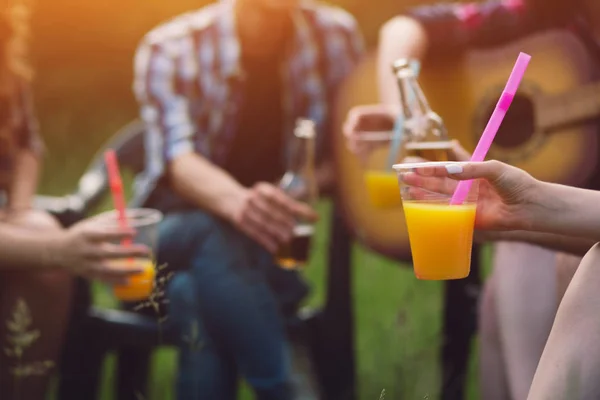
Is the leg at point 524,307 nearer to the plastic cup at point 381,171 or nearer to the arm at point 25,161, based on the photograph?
the plastic cup at point 381,171

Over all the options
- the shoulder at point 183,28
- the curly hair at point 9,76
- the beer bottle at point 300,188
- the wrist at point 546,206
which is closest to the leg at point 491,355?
the beer bottle at point 300,188

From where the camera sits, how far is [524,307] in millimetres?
1930

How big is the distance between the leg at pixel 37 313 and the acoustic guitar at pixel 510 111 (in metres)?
0.88

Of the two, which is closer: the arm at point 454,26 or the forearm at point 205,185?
the forearm at point 205,185

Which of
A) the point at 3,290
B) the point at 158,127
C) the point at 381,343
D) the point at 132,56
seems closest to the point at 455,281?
the point at 381,343

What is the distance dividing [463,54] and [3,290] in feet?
4.76

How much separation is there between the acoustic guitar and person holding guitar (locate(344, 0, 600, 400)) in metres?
0.05

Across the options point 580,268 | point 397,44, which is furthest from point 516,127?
point 580,268

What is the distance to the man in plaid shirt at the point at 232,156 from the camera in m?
2.25

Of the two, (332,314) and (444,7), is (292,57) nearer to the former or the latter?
(444,7)

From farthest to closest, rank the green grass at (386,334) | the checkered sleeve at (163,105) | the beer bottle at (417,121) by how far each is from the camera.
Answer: the green grass at (386,334) < the checkered sleeve at (163,105) < the beer bottle at (417,121)

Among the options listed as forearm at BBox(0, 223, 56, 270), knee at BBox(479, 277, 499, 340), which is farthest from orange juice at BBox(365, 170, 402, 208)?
forearm at BBox(0, 223, 56, 270)

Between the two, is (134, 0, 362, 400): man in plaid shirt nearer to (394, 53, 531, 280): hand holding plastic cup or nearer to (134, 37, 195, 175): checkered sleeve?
(134, 37, 195, 175): checkered sleeve

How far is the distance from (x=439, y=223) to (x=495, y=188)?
158mm
